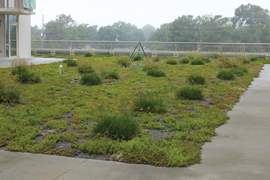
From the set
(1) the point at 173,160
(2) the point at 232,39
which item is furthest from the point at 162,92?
(2) the point at 232,39

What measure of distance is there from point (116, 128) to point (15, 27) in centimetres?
2142

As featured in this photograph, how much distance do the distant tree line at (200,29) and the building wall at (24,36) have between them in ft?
114

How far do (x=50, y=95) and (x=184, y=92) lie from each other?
357 cm

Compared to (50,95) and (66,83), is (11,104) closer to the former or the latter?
(50,95)

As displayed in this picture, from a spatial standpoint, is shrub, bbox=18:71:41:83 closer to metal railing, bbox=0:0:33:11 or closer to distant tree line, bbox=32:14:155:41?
metal railing, bbox=0:0:33:11

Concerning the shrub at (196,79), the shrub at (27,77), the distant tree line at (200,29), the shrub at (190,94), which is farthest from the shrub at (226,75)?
the distant tree line at (200,29)

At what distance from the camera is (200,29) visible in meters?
58.5

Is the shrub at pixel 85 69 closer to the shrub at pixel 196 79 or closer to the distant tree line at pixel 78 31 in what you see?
the shrub at pixel 196 79

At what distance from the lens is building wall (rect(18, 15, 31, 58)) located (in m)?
24.4

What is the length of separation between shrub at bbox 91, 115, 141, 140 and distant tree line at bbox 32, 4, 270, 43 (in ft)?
167

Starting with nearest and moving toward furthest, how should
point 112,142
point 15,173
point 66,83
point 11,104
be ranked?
point 15,173
point 112,142
point 11,104
point 66,83

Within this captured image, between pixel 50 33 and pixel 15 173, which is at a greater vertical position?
pixel 50 33

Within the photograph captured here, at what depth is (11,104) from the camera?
7359 millimetres

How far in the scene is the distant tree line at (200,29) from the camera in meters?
54.7
